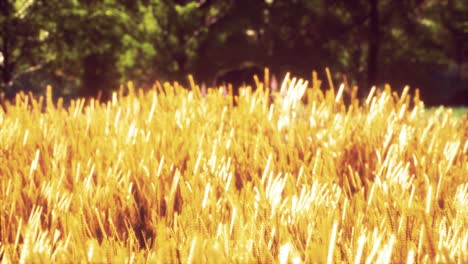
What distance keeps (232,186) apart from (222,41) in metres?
11.8

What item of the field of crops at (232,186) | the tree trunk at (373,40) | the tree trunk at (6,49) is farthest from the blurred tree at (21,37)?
the tree trunk at (373,40)

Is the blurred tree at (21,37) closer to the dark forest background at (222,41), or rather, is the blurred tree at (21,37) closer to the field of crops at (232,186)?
the dark forest background at (222,41)

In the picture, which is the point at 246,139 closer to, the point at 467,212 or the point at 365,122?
the point at 365,122

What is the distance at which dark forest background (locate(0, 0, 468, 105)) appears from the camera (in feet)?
18.3

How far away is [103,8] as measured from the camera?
6156 mm

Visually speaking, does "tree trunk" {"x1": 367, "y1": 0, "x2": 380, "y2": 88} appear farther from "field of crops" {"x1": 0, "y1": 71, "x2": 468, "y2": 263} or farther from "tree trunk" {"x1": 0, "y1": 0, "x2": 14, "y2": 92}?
"field of crops" {"x1": 0, "y1": 71, "x2": 468, "y2": 263}

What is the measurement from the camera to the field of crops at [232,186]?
0.90m

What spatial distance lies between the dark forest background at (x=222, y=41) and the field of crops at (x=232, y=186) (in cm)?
366

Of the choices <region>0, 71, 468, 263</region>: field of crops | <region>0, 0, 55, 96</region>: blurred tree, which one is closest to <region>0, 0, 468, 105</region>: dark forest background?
<region>0, 0, 55, 96</region>: blurred tree

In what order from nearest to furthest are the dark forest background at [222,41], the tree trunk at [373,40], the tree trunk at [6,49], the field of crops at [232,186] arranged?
the field of crops at [232,186] → the tree trunk at [6,49] → the dark forest background at [222,41] → the tree trunk at [373,40]

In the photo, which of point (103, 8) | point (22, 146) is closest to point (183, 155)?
point (22, 146)

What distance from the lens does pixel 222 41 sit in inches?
504

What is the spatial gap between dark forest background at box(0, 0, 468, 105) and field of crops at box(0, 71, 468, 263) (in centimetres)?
366

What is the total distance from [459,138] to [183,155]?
92 cm
